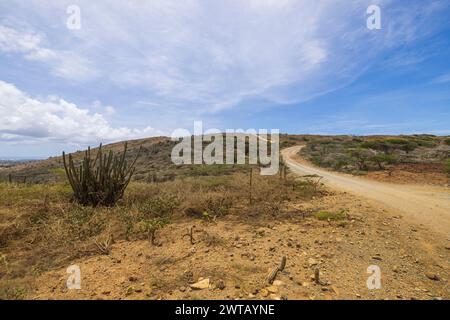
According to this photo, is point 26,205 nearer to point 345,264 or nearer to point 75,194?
point 75,194

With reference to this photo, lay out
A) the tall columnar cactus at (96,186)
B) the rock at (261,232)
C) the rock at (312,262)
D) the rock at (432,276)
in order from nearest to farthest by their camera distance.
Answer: the rock at (432,276) → the rock at (312,262) → the rock at (261,232) → the tall columnar cactus at (96,186)

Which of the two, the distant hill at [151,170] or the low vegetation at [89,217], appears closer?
the low vegetation at [89,217]

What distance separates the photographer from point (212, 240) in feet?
16.0

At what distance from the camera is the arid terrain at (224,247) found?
337cm

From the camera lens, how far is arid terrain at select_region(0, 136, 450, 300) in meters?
3.37

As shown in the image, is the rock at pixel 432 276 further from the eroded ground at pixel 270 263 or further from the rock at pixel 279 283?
the rock at pixel 279 283

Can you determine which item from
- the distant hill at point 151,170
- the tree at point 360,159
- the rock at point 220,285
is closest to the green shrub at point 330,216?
the rock at point 220,285

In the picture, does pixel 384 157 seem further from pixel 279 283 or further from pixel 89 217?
pixel 89 217

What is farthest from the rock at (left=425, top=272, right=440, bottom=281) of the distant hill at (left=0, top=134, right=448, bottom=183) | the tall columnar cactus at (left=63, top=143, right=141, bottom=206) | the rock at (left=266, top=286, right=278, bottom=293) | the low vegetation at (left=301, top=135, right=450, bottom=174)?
the low vegetation at (left=301, top=135, right=450, bottom=174)

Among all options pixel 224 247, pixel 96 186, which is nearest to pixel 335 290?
pixel 224 247

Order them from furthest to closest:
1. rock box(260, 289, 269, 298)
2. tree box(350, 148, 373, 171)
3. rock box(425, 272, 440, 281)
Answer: tree box(350, 148, 373, 171)
rock box(425, 272, 440, 281)
rock box(260, 289, 269, 298)

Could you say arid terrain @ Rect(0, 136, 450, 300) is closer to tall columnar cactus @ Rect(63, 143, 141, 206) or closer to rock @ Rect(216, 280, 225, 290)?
rock @ Rect(216, 280, 225, 290)
